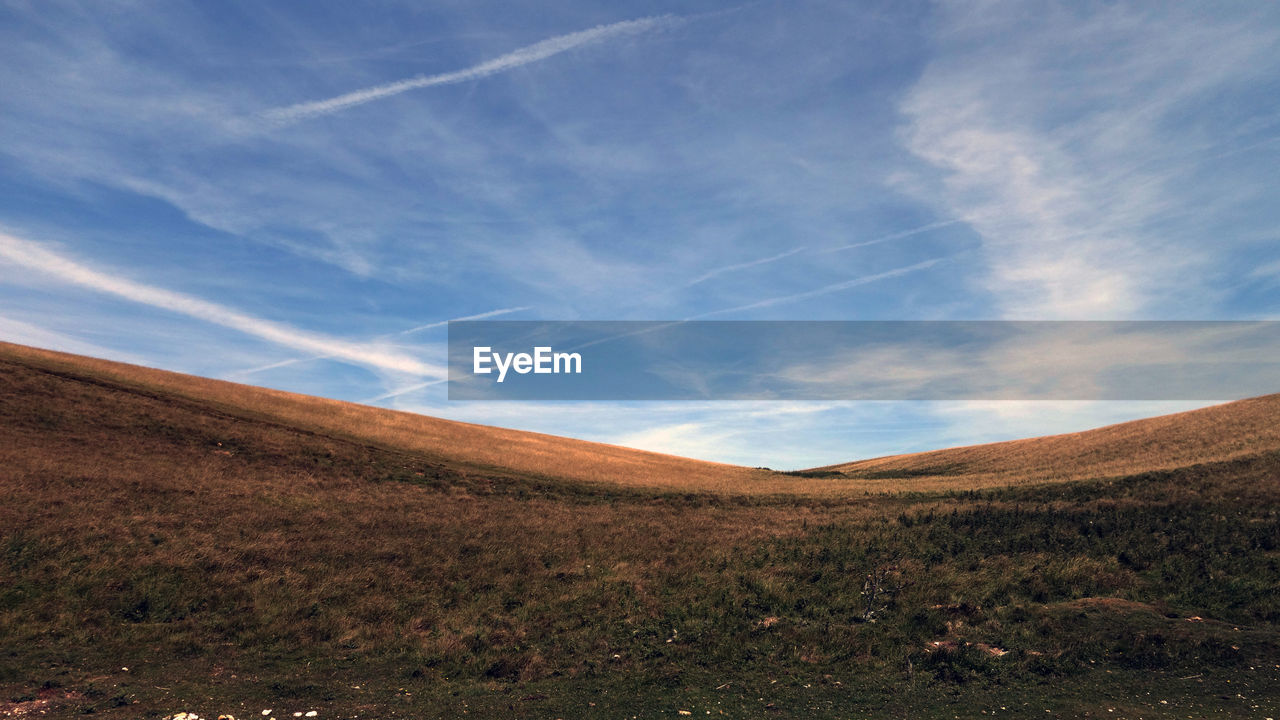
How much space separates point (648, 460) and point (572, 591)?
52142 millimetres

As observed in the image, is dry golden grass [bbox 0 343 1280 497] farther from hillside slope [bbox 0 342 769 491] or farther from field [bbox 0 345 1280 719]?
field [bbox 0 345 1280 719]

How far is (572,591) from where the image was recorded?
21500mm

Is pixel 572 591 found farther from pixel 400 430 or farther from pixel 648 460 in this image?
pixel 648 460

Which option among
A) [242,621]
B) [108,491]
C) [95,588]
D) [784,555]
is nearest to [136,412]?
[108,491]

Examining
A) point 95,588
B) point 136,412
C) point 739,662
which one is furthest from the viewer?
point 136,412

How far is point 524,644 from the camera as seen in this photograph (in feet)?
56.0

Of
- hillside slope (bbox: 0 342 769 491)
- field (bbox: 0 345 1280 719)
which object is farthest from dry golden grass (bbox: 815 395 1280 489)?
hillside slope (bbox: 0 342 769 491)

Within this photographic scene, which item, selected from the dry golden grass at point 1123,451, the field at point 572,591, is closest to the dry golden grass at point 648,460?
the dry golden grass at point 1123,451

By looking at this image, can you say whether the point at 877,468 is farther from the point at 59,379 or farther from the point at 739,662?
the point at 59,379

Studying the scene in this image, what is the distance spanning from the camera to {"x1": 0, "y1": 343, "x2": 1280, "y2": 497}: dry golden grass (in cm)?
4838

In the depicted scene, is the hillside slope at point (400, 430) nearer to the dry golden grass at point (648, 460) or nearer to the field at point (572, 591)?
the dry golden grass at point (648, 460)

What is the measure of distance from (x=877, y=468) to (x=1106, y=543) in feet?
211

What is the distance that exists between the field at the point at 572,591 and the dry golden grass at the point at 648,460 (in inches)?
303

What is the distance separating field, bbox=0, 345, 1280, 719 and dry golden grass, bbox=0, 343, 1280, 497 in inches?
303
